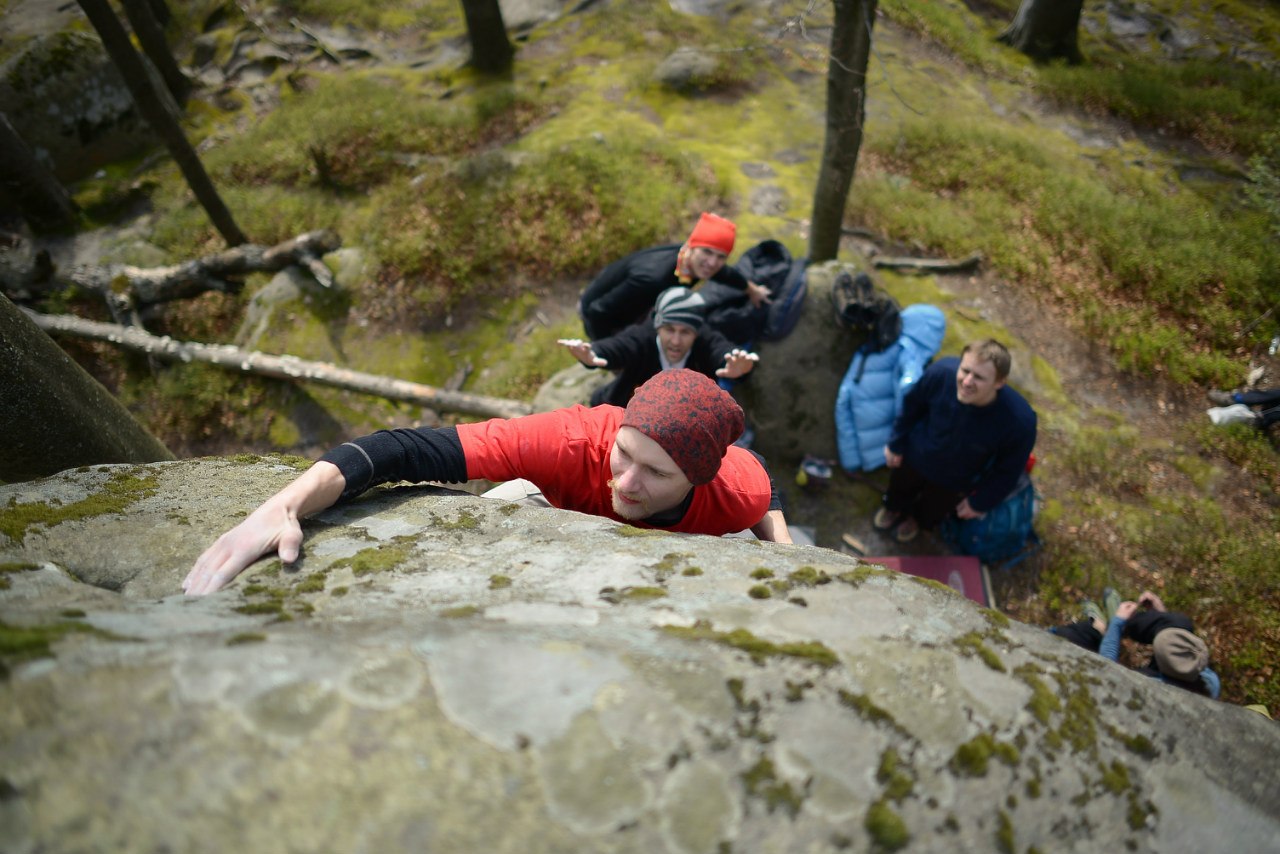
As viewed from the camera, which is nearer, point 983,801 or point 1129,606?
point 983,801

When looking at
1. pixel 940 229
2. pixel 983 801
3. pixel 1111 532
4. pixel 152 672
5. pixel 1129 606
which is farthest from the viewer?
pixel 940 229

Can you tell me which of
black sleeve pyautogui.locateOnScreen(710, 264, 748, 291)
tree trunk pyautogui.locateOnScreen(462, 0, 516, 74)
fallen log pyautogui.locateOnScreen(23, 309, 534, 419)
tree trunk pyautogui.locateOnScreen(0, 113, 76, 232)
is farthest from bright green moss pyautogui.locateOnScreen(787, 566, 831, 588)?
tree trunk pyautogui.locateOnScreen(462, 0, 516, 74)

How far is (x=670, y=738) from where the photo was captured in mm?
1301

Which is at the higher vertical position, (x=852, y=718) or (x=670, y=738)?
(x=670, y=738)

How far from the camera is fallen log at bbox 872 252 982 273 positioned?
9289mm

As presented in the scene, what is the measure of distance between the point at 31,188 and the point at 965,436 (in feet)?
52.8

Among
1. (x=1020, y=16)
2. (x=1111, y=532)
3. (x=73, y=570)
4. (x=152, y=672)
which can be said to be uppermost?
(x=152, y=672)

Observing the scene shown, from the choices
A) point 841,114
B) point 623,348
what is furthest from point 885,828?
point 841,114

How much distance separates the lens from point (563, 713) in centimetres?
129

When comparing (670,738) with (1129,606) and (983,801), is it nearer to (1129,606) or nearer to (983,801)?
(983,801)

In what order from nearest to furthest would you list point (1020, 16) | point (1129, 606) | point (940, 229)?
point (1129, 606), point (940, 229), point (1020, 16)

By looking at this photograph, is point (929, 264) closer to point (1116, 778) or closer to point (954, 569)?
point (954, 569)

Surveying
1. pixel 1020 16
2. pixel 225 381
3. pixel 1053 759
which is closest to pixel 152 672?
pixel 1053 759

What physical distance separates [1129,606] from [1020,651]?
5.13 m
